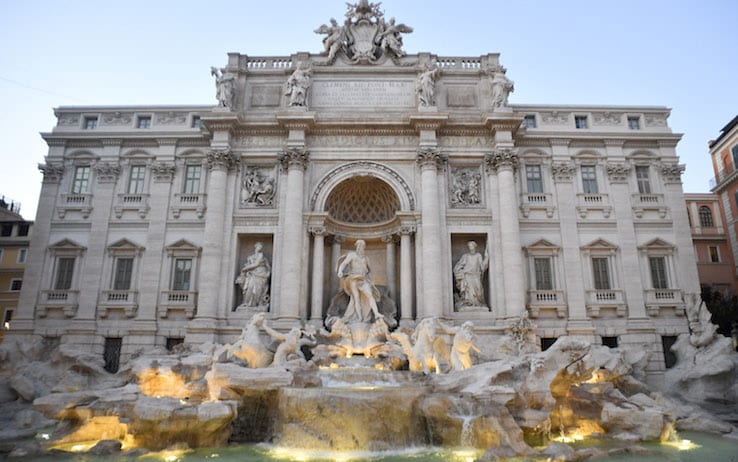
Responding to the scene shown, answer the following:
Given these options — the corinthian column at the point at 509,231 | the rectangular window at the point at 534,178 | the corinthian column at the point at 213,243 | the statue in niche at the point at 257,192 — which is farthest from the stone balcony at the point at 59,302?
the rectangular window at the point at 534,178

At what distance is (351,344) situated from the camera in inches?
718

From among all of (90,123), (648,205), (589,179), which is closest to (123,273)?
(90,123)

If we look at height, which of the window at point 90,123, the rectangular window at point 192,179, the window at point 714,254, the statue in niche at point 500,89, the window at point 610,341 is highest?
the statue in niche at point 500,89

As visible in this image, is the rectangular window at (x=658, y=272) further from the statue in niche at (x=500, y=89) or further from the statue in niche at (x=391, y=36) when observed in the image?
the statue in niche at (x=391, y=36)

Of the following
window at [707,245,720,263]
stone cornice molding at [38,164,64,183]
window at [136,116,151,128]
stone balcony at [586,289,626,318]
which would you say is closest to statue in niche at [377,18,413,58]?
window at [136,116,151,128]

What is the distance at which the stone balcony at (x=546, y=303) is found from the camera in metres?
20.8

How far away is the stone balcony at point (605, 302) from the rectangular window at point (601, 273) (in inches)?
14.0

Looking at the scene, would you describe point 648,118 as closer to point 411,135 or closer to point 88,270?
point 411,135

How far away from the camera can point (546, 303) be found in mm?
20938

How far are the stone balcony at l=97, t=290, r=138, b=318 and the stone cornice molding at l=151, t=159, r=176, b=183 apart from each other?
5.49m

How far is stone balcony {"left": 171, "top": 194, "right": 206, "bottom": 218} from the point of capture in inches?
875

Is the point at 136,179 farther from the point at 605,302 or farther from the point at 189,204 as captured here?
the point at 605,302

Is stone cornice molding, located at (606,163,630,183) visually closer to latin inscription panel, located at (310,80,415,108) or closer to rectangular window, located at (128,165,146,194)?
latin inscription panel, located at (310,80,415,108)

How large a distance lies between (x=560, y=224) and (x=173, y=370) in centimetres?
1769
